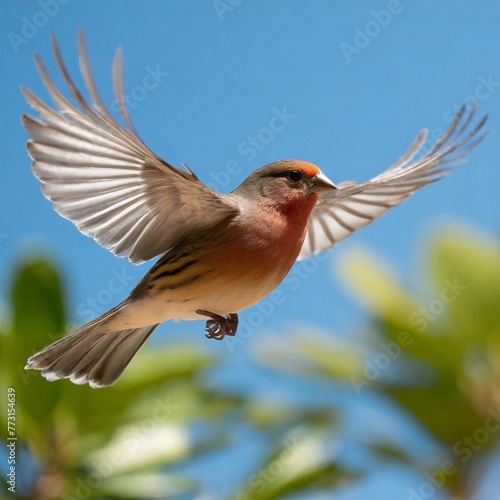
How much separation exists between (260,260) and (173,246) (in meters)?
0.61

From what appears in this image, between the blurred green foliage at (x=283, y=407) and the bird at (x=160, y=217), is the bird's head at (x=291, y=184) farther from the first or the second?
the blurred green foliage at (x=283, y=407)

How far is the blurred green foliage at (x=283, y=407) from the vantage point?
7.52 m

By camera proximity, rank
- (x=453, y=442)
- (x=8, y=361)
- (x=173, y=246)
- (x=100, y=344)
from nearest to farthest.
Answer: (x=173, y=246) < (x=100, y=344) < (x=8, y=361) < (x=453, y=442)

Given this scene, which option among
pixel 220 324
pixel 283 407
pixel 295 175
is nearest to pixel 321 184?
pixel 295 175

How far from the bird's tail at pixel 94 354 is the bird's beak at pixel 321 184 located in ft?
3.51

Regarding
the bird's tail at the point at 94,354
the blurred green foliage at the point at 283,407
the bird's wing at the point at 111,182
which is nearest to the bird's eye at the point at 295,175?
the bird's wing at the point at 111,182

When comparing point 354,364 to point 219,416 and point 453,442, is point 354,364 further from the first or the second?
point 219,416

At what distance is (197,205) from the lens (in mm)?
3631

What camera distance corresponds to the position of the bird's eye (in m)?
3.65

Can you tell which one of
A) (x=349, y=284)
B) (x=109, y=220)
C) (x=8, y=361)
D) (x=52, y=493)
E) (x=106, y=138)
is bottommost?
(x=52, y=493)

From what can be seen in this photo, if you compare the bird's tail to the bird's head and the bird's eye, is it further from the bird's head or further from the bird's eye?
the bird's eye

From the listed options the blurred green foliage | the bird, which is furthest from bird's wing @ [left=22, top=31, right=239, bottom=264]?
the blurred green foliage

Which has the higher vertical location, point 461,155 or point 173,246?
point 461,155

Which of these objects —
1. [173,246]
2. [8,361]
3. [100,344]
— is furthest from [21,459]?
[173,246]
